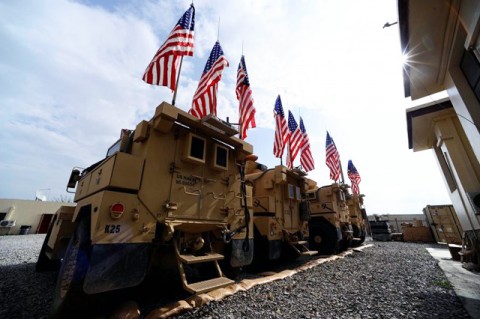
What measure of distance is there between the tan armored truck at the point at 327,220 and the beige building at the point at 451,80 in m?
3.88

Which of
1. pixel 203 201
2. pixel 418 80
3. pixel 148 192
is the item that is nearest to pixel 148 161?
pixel 148 192

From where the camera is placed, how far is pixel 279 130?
8.57 metres

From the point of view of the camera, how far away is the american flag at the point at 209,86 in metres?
5.50

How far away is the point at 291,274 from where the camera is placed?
497cm

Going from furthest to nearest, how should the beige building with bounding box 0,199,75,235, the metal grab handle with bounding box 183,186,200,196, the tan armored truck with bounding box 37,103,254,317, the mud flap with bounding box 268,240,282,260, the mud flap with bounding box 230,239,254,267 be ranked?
the beige building with bounding box 0,199,75,235 < the mud flap with bounding box 268,240,282,260 < the mud flap with bounding box 230,239,254,267 < the metal grab handle with bounding box 183,186,200,196 < the tan armored truck with bounding box 37,103,254,317

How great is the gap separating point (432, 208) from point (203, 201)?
17.5 metres

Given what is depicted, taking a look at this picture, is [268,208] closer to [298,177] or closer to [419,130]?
[298,177]

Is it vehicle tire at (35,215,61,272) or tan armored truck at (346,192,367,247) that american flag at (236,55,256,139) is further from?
tan armored truck at (346,192,367,247)

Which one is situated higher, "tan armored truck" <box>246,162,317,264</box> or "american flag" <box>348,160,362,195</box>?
"american flag" <box>348,160,362,195</box>

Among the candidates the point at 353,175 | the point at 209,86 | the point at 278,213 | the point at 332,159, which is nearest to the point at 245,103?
the point at 209,86

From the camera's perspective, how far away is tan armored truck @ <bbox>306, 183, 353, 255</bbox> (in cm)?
865

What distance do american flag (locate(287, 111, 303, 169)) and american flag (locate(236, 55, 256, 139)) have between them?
2969mm

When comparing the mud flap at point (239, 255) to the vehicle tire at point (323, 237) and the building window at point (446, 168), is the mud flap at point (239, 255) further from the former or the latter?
the building window at point (446, 168)

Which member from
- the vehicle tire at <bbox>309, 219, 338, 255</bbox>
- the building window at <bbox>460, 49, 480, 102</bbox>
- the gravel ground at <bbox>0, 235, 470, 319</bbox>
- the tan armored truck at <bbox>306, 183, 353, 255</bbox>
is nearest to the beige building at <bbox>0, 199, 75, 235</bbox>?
the gravel ground at <bbox>0, 235, 470, 319</bbox>
